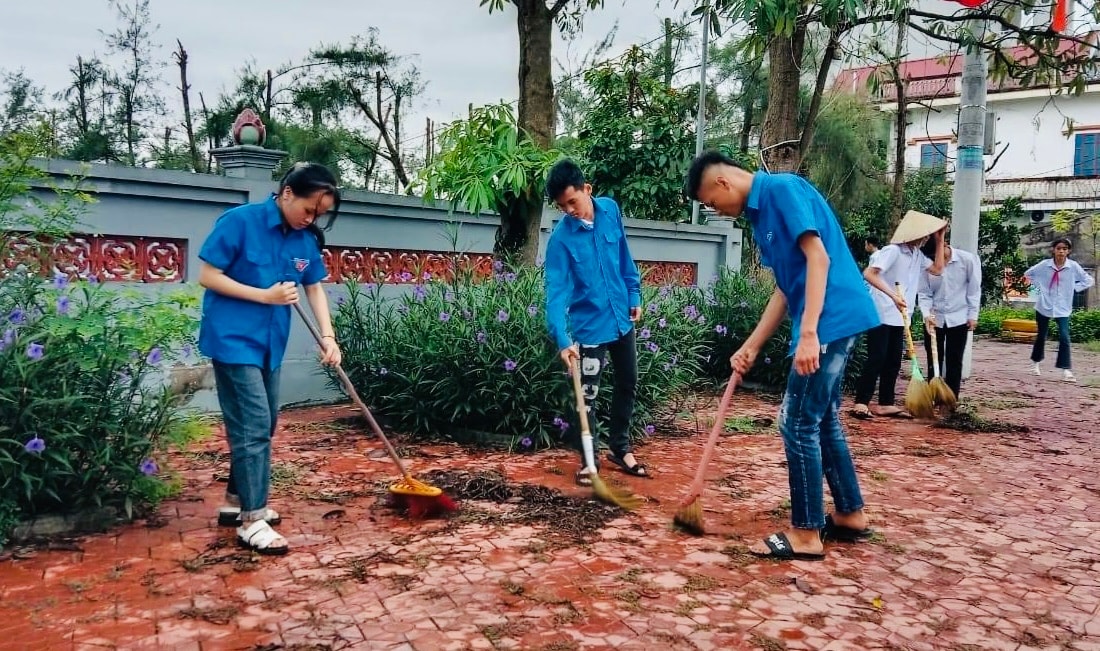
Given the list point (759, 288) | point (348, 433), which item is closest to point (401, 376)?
point (348, 433)

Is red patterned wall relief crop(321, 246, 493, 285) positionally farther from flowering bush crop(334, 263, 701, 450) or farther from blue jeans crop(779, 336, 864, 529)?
blue jeans crop(779, 336, 864, 529)

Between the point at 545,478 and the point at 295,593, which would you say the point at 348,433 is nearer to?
the point at 545,478

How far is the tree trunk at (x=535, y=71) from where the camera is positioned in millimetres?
7055

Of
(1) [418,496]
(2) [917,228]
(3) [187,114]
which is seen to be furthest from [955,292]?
(3) [187,114]

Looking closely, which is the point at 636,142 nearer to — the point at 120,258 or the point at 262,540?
the point at 120,258

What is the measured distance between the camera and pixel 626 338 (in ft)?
16.0

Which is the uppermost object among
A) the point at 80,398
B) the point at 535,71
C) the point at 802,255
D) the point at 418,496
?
the point at 535,71

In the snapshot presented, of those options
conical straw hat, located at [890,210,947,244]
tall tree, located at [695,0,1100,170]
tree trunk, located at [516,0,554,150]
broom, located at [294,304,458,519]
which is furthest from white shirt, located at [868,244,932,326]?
broom, located at [294,304,458,519]

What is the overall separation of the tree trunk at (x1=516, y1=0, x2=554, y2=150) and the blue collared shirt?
2.60 meters

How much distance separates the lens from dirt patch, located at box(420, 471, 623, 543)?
3.97m

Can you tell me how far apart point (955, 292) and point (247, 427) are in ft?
19.3

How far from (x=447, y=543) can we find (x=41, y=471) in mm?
1615

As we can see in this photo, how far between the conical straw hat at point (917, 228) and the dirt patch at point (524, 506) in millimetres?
3904

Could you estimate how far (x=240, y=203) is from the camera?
6.20 metres
